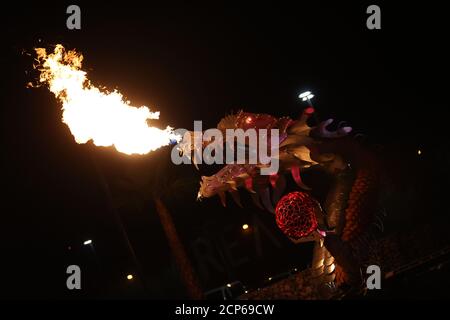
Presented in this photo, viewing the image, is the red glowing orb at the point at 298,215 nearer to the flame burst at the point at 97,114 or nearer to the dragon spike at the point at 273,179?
the dragon spike at the point at 273,179

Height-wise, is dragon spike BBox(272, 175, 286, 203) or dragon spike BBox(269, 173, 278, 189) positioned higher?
dragon spike BBox(269, 173, 278, 189)

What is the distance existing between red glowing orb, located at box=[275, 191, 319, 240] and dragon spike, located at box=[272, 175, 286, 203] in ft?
1.55

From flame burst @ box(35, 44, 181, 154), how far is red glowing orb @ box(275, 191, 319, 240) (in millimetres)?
2478

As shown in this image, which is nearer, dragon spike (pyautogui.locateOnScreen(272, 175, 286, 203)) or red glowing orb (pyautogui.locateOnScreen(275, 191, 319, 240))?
red glowing orb (pyautogui.locateOnScreen(275, 191, 319, 240))

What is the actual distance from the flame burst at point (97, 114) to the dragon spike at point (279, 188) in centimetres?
207

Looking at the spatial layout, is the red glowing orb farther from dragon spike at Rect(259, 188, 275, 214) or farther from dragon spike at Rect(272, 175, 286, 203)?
dragon spike at Rect(259, 188, 275, 214)

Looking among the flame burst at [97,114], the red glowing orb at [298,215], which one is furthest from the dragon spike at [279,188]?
the flame burst at [97,114]

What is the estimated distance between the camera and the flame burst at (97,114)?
8.64 metres

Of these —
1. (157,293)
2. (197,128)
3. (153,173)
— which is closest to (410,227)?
(197,128)

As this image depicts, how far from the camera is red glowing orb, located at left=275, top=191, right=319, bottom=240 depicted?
7234 mm

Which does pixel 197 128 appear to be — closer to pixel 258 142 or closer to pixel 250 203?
pixel 258 142

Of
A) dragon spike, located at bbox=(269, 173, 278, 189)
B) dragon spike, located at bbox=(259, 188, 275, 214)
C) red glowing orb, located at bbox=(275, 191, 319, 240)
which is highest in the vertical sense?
dragon spike, located at bbox=(269, 173, 278, 189)

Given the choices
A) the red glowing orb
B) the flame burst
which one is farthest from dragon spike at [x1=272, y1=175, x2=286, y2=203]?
the flame burst

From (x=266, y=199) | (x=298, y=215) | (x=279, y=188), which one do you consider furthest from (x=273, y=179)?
(x=298, y=215)
